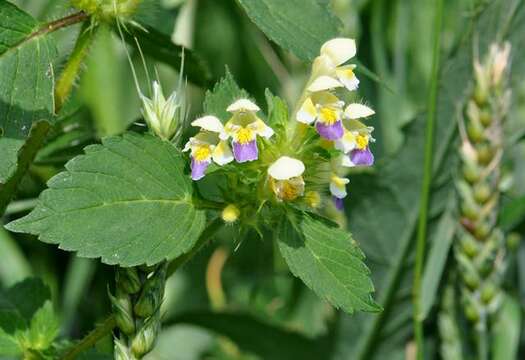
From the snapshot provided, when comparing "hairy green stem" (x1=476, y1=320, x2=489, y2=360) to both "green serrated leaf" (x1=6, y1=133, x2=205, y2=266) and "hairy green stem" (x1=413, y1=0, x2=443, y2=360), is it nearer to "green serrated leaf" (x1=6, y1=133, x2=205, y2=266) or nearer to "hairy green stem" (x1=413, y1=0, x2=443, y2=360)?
"hairy green stem" (x1=413, y1=0, x2=443, y2=360)

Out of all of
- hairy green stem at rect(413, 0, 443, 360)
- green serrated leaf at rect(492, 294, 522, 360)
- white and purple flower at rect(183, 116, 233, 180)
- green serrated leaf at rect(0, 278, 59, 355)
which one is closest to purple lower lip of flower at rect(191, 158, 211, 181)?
white and purple flower at rect(183, 116, 233, 180)

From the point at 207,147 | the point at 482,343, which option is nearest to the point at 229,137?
the point at 207,147

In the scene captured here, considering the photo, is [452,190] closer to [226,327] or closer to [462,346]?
[462,346]

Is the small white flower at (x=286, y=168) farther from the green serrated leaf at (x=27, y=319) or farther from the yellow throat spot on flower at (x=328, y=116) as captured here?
the green serrated leaf at (x=27, y=319)

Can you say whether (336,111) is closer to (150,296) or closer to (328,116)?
(328,116)

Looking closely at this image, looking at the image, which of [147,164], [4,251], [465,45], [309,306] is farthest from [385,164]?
[147,164]
